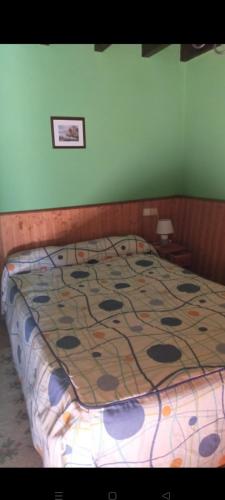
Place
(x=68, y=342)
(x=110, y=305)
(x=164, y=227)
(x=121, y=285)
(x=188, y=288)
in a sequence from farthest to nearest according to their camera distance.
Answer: (x=164, y=227), (x=121, y=285), (x=188, y=288), (x=110, y=305), (x=68, y=342)

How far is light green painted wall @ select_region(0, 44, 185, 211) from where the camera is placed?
8.47 feet

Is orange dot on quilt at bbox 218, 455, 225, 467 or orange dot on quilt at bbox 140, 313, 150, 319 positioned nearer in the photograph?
orange dot on quilt at bbox 218, 455, 225, 467

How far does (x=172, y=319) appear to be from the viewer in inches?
68.2

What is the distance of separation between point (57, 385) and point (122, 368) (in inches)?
10.9

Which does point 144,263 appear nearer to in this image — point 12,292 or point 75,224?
point 75,224

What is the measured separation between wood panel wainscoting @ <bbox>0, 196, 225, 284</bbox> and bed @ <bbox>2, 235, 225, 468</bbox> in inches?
24.9

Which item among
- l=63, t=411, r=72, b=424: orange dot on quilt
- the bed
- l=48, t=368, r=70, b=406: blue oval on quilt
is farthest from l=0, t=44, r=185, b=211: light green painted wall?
l=63, t=411, r=72, b=424: orange dot on quilt

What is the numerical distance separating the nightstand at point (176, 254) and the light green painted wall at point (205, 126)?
0.59m

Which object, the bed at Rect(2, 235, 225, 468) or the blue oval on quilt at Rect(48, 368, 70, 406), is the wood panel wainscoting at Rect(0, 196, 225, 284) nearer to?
the bed at Rect(2, 235, 225, 468)

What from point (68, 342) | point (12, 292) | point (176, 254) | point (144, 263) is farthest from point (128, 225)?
point (68, 342)

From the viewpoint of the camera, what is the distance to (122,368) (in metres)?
1.32

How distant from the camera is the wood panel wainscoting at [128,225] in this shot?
2.79 metres
